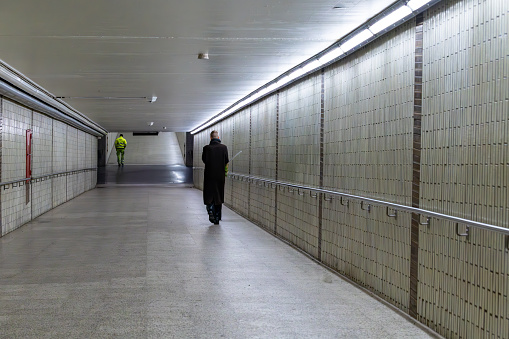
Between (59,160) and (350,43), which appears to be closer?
(350,43)

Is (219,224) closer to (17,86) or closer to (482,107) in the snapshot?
(17,86)

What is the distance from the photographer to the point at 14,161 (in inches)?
379

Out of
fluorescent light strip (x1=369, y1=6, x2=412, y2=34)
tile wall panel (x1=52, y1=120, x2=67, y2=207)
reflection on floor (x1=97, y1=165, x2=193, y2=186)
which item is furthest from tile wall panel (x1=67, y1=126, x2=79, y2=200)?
fluorescent light strip (x1=369, y1=6, x2=412, y2=34)

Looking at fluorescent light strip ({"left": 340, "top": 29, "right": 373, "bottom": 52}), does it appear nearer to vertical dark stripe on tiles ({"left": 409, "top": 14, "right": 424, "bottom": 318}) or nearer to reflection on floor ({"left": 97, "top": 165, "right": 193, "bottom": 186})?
vertical dark stripe on tiles ({"left": 409, "top": 14, "right": 424, "bottom": 318})

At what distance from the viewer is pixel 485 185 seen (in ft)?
11.2

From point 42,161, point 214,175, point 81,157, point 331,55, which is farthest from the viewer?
point 81,157

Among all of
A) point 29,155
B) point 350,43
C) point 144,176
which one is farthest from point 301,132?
point 144,176

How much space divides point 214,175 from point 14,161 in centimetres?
316

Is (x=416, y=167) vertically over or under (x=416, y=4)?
under

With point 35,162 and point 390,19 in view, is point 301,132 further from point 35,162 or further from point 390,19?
point 35,162

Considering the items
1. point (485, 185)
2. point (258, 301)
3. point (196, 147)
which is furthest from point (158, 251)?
point (196, 147)

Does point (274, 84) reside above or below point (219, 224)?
above

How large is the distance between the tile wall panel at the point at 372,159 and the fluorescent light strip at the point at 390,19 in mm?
115

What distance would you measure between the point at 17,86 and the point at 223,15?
5.20 m
